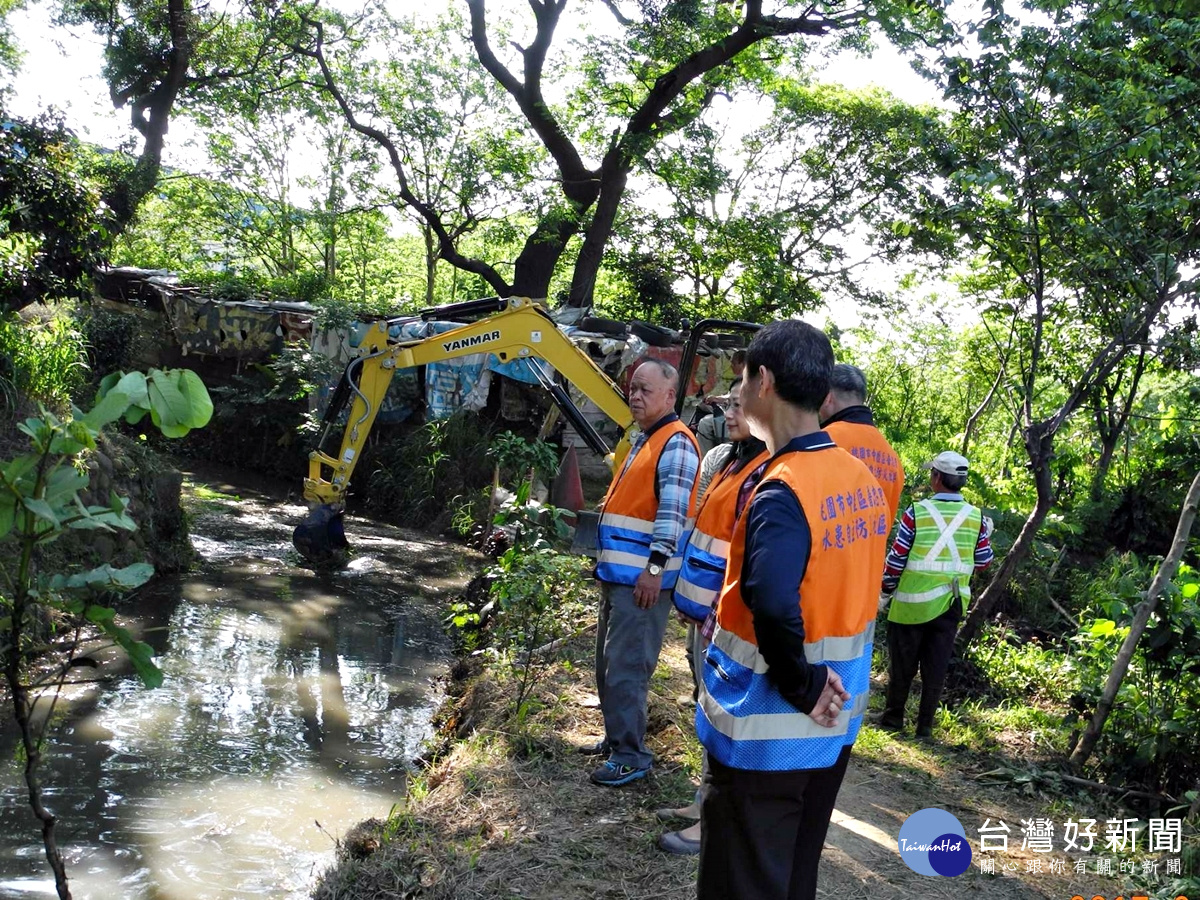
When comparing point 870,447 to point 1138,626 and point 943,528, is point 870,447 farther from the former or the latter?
point 1138,626

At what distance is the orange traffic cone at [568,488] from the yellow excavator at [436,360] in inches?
33.9

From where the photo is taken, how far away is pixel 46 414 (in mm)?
2020

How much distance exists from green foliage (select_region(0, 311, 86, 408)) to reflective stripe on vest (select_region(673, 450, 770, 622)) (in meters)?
5.60

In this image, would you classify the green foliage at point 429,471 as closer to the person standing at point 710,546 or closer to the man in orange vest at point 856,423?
the man in orange vest at point 856,423

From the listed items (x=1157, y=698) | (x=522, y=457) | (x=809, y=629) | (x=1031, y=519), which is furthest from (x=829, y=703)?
(x=522, y=457)

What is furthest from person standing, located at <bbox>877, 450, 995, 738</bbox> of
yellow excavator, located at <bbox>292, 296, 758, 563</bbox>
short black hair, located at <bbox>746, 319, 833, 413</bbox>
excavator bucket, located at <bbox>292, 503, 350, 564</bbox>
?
excavator bucket, located at <bbox>292, 503, 350, 564</bbox>

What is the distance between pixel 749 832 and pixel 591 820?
1822 mm

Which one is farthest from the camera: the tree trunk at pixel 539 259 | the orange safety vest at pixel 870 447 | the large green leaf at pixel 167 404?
the tree trunk at pixel 539 259

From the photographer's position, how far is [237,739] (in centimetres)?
557

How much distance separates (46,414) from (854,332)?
1748 centimetres

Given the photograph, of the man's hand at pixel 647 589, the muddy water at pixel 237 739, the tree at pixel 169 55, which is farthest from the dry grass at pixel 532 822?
the tree at pixel 169 55

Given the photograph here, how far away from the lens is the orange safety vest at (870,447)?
4.48 metres

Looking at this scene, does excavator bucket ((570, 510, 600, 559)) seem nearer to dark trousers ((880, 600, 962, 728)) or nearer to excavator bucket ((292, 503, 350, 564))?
A: excavator bucket ((292, 503, 350, 564))

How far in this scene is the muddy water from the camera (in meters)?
4.18
